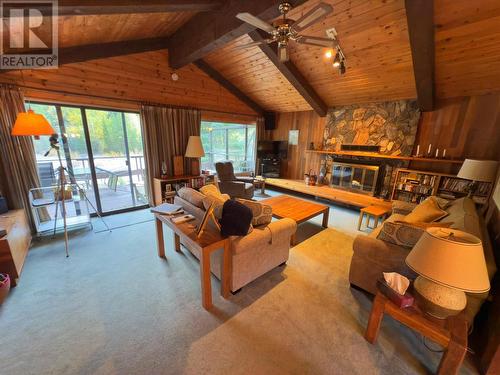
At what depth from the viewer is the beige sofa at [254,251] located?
1.85m

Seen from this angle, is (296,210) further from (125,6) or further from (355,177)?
(125,6)

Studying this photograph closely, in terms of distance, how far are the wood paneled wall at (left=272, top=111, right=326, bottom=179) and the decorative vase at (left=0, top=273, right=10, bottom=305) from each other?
5.66 meters

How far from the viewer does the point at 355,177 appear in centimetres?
472

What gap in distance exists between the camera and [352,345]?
154 centimetres

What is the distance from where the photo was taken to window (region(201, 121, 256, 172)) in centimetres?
642

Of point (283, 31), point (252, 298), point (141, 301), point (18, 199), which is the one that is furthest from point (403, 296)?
point (18, 199)

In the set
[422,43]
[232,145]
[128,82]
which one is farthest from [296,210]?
[232,145]

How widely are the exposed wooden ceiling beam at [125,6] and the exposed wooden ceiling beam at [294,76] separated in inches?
39.8

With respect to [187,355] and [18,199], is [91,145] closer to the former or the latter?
[18,199]

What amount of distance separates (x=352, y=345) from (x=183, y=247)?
6.84 ft

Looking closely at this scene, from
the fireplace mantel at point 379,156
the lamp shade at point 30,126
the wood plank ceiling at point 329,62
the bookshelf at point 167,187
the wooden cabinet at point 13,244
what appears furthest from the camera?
the bookshelf at point 167,187

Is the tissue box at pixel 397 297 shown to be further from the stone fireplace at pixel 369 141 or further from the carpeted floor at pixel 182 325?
the stone fireplace at pixel 369 141

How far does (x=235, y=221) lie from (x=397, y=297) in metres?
1.25

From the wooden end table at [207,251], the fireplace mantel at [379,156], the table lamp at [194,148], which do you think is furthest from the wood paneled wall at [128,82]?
the wooden end table at [207,251]
